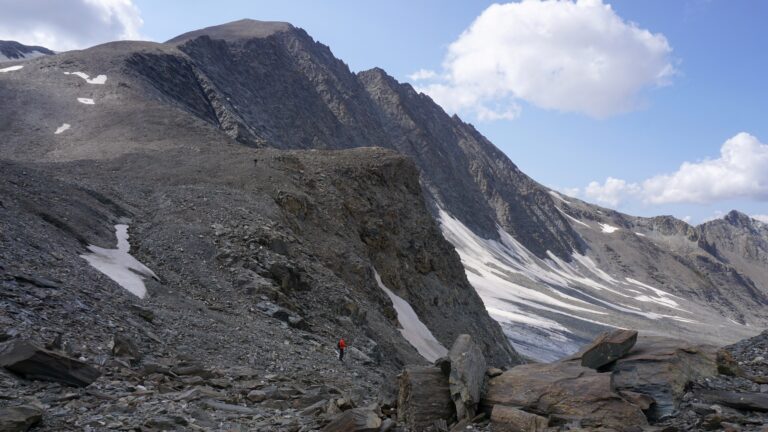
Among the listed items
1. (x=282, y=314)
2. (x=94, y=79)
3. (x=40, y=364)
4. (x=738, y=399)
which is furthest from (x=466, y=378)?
(x=94, y=79)

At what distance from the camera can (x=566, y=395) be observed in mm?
9141

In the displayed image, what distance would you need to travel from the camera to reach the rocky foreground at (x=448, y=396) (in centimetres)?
860

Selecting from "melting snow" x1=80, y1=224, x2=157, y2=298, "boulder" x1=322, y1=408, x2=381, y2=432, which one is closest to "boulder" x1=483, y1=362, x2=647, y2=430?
"boulder" x1=322, y1=408, x2=381, y2=432

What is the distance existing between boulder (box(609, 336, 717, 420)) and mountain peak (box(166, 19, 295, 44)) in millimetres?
98564

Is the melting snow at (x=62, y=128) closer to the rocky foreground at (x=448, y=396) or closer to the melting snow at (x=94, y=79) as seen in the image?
the melting snow at (x=94, y=79)

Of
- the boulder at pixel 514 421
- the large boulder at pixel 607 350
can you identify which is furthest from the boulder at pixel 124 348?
the large boulder at pixel 607 350

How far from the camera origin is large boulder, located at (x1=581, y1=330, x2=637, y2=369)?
10.5 m

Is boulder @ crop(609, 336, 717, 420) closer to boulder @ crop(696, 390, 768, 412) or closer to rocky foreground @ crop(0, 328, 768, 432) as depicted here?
rocky foreground @ crop(0, 328, 768, 432)

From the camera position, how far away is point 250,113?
274ft

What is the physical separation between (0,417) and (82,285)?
8172 mm

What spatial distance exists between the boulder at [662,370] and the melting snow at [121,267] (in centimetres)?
1391

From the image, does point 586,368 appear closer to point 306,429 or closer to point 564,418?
point 564,418

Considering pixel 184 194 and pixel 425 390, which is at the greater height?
pixel 184 194

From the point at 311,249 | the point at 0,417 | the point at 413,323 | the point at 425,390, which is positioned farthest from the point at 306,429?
the point at 413,323
